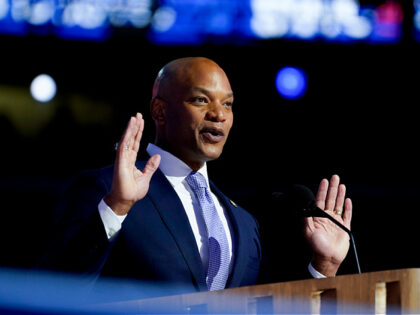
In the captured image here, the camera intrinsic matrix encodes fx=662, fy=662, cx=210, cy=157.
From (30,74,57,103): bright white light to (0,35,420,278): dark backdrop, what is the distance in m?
0.04

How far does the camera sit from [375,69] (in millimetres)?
4398

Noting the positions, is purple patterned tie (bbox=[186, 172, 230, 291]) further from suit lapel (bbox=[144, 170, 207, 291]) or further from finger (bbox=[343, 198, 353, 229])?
finger (bbox=[343, 198, 353, 229])

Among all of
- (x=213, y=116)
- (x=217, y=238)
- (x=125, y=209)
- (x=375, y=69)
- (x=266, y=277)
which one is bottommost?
(x=266, y=277)

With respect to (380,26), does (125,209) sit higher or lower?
lower

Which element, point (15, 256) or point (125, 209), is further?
point (15, 256)

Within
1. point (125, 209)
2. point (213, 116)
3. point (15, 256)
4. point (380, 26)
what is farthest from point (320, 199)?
point (15, 256)

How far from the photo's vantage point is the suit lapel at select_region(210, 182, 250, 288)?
166 centimetres

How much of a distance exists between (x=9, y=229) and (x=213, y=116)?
2.85 metres

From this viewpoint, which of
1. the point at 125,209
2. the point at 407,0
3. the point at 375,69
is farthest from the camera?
the point at 375,69

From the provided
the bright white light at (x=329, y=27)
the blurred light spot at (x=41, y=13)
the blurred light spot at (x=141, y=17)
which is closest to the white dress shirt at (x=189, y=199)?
the blurred light spot at (x=141, y=17)

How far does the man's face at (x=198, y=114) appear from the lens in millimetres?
1768

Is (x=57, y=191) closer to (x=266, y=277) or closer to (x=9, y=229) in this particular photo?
(x=9, y=229)

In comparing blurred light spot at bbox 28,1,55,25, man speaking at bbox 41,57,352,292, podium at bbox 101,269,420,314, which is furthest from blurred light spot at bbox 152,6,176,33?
podium at bbox 101,269,420,314

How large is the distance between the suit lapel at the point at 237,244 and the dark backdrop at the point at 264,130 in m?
2.30
